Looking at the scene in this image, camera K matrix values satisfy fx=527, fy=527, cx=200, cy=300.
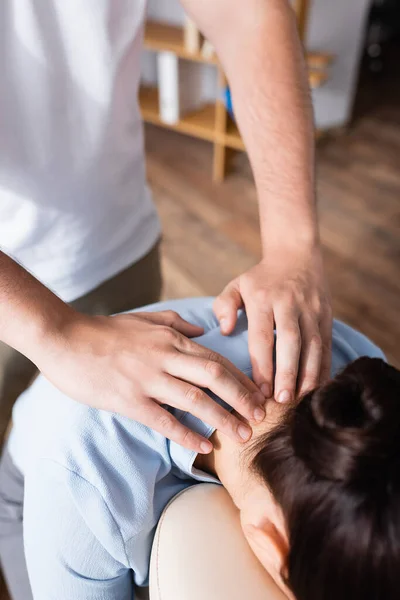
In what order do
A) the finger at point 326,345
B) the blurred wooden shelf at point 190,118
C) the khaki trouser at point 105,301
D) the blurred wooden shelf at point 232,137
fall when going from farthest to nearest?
the blurred wooden shelf at point 190,118 → the blurred wooden shelf at point 232,137 → the khaki trouser at point 105,301 → the finger at point 326,345

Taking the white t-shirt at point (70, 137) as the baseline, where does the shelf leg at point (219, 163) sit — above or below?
below

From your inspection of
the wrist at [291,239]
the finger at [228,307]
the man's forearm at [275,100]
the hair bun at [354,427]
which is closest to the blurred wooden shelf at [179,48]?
the man's forearm at [275,100]

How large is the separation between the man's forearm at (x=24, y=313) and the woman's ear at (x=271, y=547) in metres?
0.35

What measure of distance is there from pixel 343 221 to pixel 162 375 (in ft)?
7.56

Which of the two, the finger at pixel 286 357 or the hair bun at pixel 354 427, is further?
the finger at pixel 286 357

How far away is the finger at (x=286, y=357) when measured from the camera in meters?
0.70

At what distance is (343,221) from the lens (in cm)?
277

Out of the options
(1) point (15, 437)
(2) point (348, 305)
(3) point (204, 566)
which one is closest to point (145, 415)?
(3) point (204, 566)

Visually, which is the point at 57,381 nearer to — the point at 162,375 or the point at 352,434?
the point at 162,375

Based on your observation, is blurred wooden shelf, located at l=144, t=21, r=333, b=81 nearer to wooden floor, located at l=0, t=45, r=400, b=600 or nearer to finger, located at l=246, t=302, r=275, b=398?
wooden floor, located at l=0, t=45, r=400, b=600

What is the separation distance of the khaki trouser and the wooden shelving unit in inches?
78.1

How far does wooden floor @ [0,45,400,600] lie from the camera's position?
229 cm

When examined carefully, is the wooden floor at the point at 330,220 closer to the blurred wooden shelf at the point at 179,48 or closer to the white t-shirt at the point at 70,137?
the blurred wooden shelf at the point at 179,48

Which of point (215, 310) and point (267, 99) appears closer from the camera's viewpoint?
point (215, 310)
